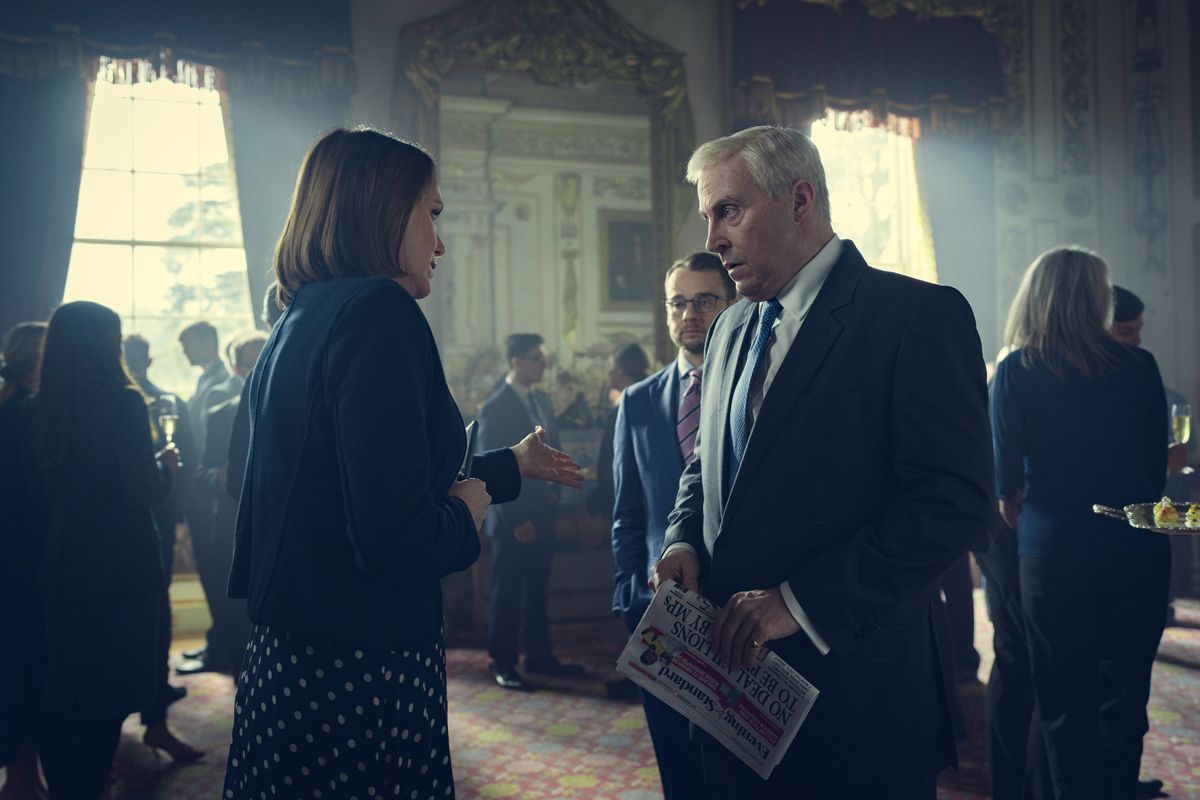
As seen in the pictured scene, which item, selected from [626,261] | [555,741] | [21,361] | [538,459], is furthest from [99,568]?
[626,261]

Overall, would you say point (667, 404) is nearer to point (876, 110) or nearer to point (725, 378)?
point (725, 378)

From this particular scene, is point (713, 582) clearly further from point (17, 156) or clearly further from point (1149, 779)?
point (17, 156)

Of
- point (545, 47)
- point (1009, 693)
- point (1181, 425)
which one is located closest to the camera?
point (1009, 693)

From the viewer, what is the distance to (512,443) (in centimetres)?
520

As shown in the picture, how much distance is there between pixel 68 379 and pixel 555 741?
91.9 inches

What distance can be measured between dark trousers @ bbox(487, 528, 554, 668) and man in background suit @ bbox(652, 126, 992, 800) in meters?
3.55

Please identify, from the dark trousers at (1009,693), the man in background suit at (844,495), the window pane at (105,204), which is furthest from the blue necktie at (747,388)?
the window pane at (105,204)

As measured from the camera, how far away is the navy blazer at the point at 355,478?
1.41 metres

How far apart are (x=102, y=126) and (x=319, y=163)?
5613 millimetres

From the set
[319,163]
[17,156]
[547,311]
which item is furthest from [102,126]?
[319,163]

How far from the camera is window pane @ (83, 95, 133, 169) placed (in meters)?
6.35

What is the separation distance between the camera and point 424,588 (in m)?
1.51

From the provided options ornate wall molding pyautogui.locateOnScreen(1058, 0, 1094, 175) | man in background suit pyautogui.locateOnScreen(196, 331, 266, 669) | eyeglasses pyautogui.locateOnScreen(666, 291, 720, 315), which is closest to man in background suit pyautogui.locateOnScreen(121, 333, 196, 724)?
man in background suit pyautogui.locateOnScreen(196, 331, 266, 669)

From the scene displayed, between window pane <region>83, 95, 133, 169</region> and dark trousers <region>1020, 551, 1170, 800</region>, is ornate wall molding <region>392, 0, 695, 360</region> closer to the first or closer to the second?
window pane <region>83, 95, 133, 169</region>
